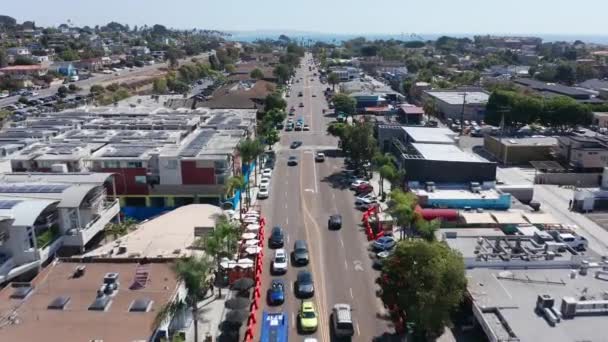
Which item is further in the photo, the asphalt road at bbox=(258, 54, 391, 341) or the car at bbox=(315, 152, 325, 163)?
the car at bbox=(315, 152, 325, 163)

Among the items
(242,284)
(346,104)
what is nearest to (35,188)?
(242,284)

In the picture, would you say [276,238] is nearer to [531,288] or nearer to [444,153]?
[531,288]

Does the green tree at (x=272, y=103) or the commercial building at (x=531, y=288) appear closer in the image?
the commercial building at (x=531, y=288)

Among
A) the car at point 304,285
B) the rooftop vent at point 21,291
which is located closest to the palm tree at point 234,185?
the car at point 304,285

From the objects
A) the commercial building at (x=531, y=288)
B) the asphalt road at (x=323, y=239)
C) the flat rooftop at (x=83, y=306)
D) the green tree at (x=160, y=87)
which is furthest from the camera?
the green tree at (x=160, y=87)

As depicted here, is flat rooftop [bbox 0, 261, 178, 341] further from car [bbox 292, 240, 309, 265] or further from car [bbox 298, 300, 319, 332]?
car [bbox 292, 240, 309, 265]

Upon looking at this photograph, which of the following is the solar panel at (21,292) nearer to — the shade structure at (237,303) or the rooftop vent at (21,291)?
the rooftop vent at (21,291)

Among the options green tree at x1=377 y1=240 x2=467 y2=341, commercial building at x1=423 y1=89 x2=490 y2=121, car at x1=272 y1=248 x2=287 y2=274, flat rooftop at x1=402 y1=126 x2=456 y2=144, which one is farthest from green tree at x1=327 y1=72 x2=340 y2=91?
green tree at x1=377 y1=240 x2=467 y2=341
